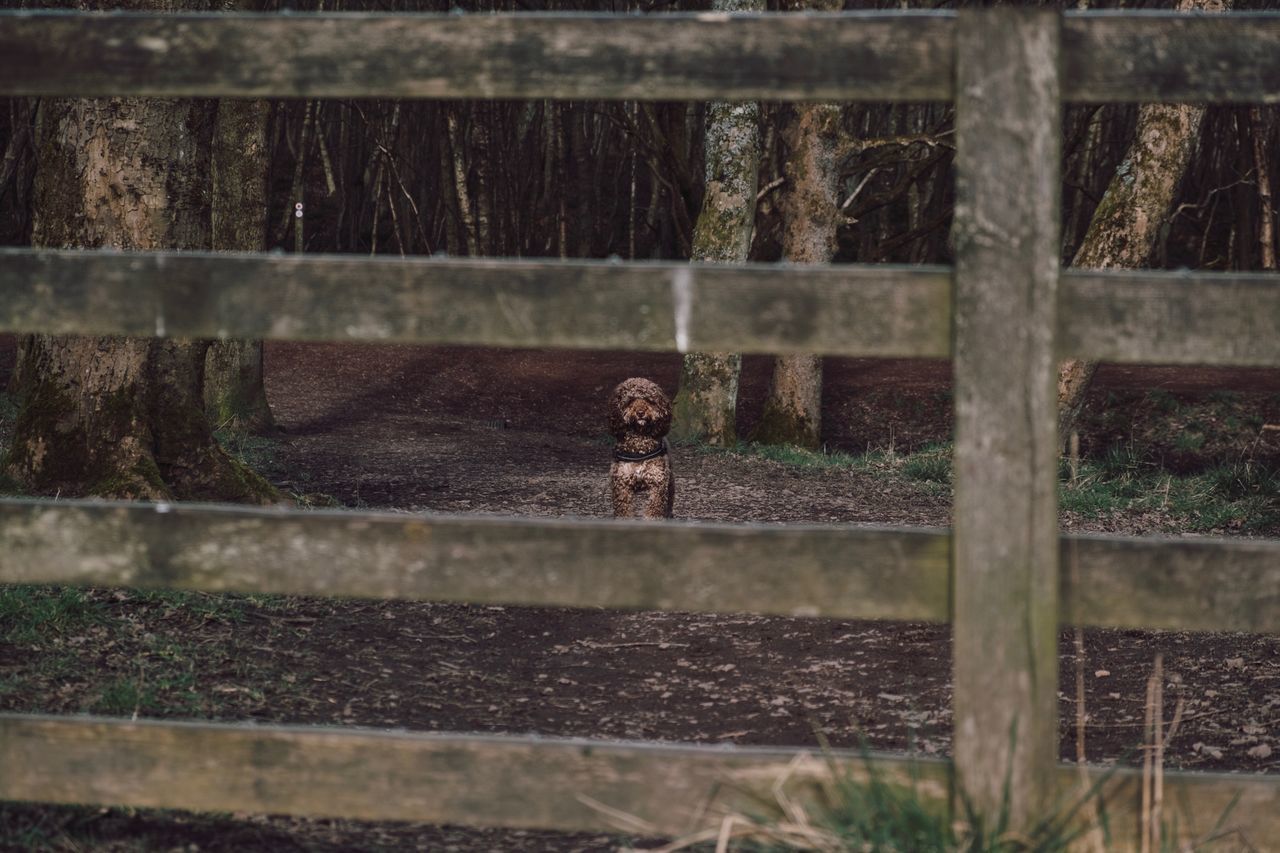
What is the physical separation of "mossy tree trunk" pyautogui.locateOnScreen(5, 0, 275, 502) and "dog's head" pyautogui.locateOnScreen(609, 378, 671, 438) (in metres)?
2.43

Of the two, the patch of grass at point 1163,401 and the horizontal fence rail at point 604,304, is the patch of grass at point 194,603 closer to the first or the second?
the horizontal fence rail at point 604,304

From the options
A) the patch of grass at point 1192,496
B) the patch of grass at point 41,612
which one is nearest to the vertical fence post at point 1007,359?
the patch of grass at point 41,612

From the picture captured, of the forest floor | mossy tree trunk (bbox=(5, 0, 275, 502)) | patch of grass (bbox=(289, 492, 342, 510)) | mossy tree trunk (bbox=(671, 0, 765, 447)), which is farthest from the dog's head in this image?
mossy tree trunk (bbox=(671, 0, 765, 447))

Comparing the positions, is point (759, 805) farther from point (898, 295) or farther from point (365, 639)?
point (365, 639)

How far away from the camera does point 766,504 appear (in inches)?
377

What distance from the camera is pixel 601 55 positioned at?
2.83 metres

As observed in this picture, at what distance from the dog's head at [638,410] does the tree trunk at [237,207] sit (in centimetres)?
660

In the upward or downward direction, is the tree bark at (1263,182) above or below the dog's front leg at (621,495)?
above

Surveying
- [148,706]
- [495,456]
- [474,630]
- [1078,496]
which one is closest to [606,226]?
[495,456]

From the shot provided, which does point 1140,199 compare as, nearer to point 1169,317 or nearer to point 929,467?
point 929,467

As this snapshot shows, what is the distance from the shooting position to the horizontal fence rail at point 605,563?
9.10ft

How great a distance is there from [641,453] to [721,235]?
6842 millimetres

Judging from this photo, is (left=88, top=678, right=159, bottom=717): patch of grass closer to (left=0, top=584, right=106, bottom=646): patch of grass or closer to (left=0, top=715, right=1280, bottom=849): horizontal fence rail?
(left=0, top=584, right=106, bottom=646): patch of grass

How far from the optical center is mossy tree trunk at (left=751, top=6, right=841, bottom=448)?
14031mm
